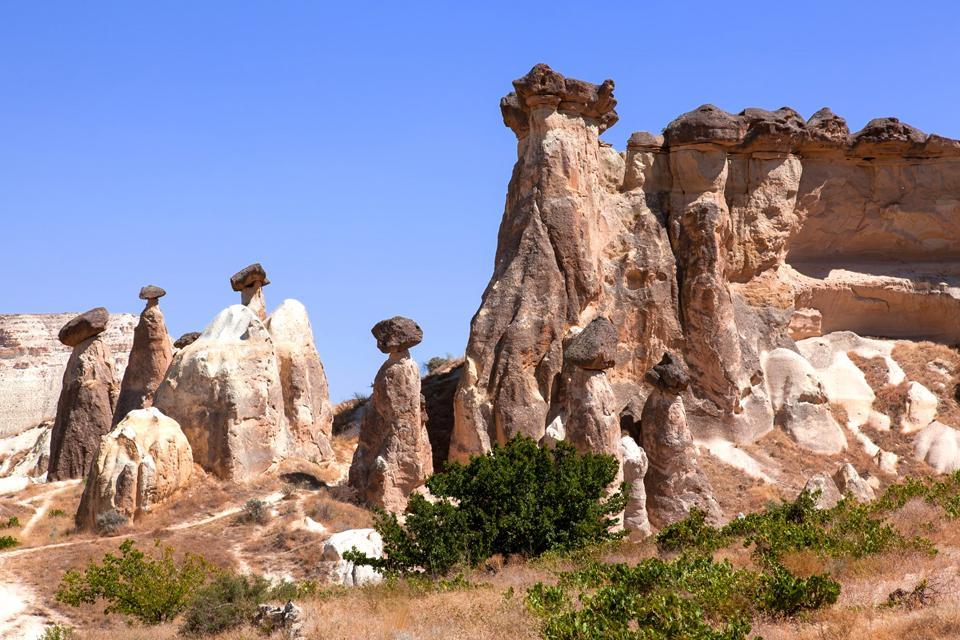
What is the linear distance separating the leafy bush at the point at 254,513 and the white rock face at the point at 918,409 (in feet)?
54.2

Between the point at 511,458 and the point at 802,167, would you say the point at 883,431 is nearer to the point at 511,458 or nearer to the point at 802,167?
the point at 802,167

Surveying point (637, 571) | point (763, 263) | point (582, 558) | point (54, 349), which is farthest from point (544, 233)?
point (54, 349)

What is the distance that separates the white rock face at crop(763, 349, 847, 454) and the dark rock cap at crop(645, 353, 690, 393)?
8.92m

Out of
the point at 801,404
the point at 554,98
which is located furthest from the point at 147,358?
the point at 801,404

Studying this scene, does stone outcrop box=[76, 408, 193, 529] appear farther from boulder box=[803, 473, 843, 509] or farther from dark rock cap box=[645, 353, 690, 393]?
boulder box=[803, 473, 843, 509]

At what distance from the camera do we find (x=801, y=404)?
30.6m

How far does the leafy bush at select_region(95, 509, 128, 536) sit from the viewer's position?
21.2 m

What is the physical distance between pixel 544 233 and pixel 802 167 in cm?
938

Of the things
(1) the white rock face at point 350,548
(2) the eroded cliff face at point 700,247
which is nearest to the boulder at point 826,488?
(2) the eroded cliff face at point 700,247

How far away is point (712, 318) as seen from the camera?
30.5 meters

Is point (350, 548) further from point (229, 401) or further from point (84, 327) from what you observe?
point (84, 327)

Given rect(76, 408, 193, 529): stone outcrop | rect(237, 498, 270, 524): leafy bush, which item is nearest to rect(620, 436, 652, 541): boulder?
rect(237, 498, 270, 524): leafy bush

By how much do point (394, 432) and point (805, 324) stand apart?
14.6 m

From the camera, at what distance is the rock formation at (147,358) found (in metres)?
29.6
